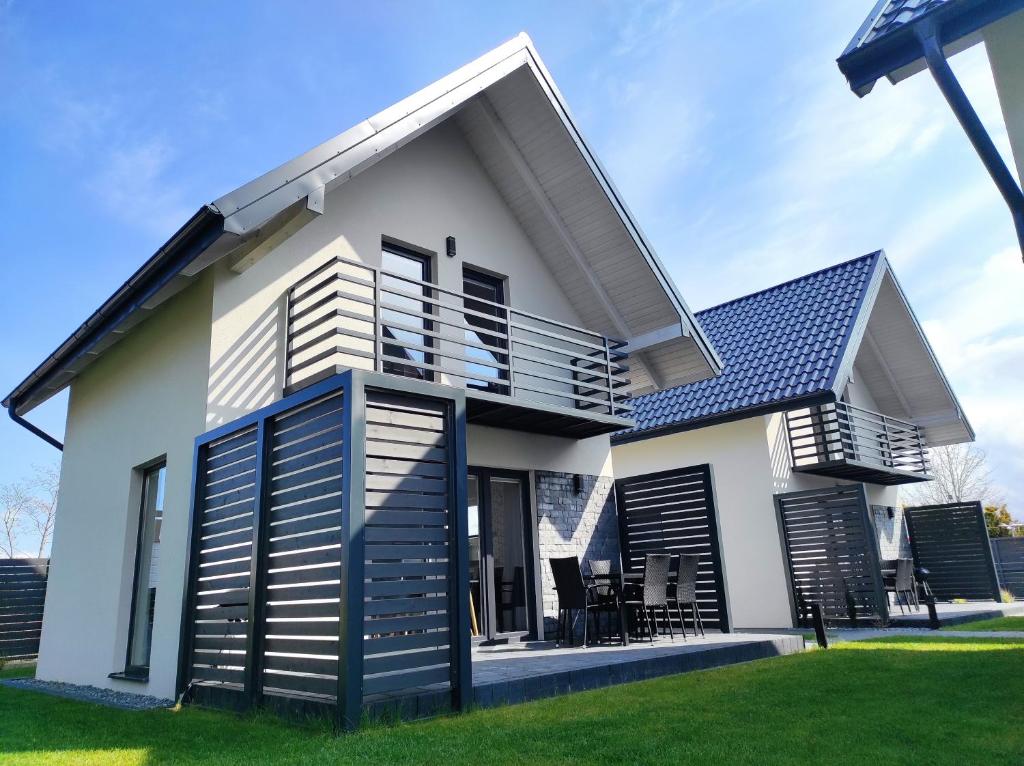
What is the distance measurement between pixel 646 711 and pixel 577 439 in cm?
617

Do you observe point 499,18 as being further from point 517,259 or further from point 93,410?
point 93,410

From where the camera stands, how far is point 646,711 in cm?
509

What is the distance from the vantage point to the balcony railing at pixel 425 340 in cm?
764

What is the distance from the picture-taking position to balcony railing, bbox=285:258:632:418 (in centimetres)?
764

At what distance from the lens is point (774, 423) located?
14.5m

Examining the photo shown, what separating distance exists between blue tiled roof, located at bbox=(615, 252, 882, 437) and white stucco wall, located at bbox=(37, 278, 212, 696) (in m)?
7.82

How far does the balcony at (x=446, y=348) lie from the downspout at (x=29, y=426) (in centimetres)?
584

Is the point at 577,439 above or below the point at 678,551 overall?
above

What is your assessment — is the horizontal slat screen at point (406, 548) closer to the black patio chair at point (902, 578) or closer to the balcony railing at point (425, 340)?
the balcony railing at point (425, 340)

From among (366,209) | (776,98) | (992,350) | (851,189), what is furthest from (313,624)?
(992,350)

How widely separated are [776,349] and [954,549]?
25.0 ft

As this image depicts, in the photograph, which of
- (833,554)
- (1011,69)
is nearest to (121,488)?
(1011,69)

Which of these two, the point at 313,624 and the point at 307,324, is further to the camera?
the point at 307,324

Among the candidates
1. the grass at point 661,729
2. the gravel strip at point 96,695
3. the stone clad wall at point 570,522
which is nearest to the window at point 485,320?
the stone clad wall at point 570,522
